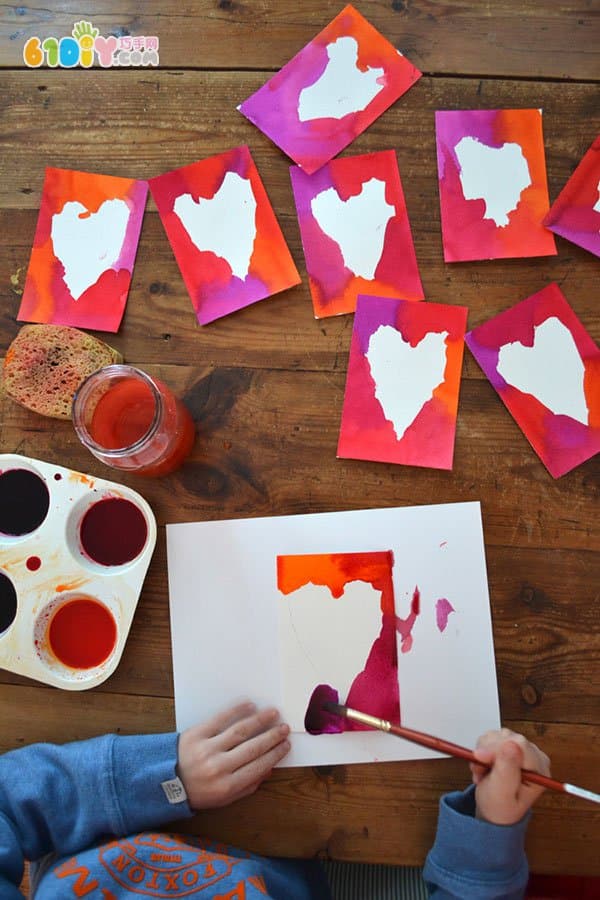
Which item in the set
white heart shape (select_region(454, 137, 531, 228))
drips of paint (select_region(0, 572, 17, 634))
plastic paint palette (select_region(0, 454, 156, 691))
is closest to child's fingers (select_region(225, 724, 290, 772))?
plastic paint palette (select_region(0, 454, 156, 691))

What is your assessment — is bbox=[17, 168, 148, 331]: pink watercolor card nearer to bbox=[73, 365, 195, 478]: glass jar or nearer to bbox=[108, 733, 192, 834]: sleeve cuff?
bbox=[73, 365, 195, 478]: glass jar

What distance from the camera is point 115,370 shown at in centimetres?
71

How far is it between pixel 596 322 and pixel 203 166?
483 millimetres

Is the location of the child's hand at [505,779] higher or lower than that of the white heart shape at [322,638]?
lower

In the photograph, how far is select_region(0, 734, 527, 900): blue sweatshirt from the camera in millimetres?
658

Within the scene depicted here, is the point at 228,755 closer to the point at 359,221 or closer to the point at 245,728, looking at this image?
the point at 245,728

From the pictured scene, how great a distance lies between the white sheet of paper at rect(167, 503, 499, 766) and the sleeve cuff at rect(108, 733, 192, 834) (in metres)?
0.05

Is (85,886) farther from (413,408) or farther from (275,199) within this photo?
(275,199)

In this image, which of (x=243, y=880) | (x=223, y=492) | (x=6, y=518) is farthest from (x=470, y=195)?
(x=243, y=880)

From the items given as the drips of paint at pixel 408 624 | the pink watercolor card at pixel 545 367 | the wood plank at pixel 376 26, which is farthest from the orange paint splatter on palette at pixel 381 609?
the wood plank at pixel 376 26

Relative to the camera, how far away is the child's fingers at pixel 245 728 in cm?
71

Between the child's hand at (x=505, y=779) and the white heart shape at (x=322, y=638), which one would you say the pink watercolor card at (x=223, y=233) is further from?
the child's hand at (x=505, y=779)

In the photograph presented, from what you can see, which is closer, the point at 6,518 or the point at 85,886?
the point at 85,886

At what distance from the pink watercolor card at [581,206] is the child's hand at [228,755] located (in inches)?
24.4
